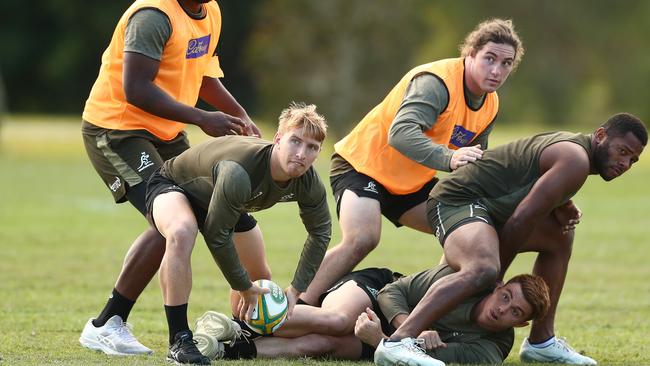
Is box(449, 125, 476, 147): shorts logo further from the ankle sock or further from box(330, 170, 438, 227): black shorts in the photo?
the ankle sock

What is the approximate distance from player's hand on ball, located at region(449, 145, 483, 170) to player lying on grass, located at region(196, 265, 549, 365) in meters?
0.65

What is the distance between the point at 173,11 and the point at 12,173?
1809 centimetres

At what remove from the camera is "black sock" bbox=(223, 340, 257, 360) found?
693 centimetres

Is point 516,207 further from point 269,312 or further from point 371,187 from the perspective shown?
point 269,312

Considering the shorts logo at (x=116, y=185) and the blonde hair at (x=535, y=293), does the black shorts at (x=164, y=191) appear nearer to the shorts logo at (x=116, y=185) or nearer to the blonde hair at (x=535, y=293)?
the shorts logo at (x=116, y=185)

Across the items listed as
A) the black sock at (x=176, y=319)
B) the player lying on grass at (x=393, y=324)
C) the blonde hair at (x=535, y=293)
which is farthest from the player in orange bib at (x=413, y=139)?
the black sock at (x=176, y=319)

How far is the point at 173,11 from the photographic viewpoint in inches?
289

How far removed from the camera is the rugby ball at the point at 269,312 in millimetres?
6762

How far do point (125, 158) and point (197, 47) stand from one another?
865mm

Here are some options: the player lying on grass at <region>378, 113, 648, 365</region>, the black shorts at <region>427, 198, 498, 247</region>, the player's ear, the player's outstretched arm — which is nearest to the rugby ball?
the player lying on grass at <region>378, 113, 648, 365</region>

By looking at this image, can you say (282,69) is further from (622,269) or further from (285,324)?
(285,324)

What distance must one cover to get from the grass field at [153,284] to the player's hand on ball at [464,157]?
1.32 metres

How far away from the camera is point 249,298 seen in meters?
6.73

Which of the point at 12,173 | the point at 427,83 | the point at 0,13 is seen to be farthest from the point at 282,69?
the point at 427,83
